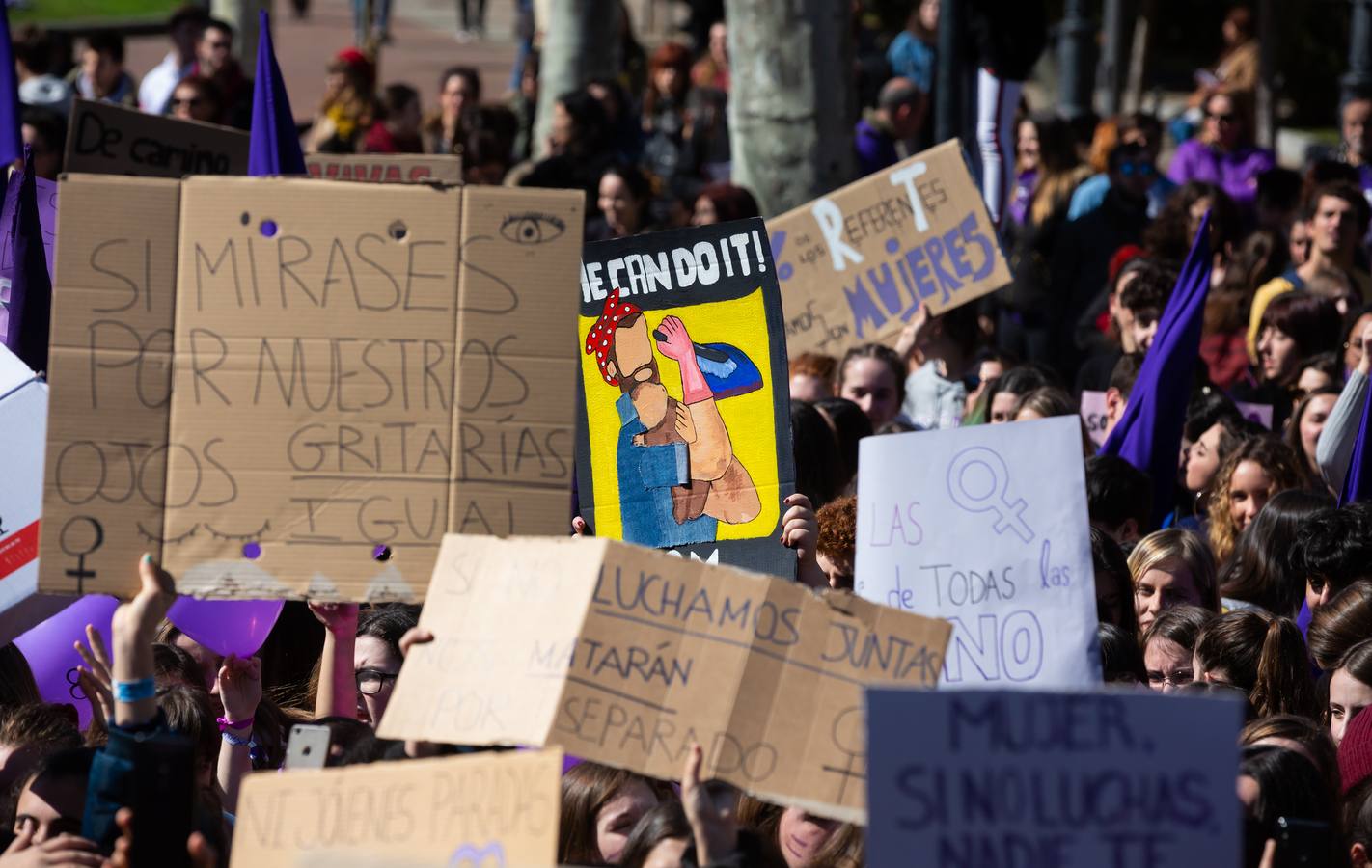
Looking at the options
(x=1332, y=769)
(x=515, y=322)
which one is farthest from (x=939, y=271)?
(x=515, y=322)

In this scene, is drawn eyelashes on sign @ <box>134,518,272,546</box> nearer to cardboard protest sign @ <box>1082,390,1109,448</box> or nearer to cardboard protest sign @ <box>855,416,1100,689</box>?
cardboard protest sign @ <box>855,416,1100,689</box>

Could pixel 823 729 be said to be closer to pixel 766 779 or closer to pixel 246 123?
pixel 766 779

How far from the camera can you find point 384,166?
6.40m

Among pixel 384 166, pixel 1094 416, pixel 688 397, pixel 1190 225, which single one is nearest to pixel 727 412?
pixel 688 397

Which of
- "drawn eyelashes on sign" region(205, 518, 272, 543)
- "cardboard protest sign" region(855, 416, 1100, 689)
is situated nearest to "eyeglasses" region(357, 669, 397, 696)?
"drawn eyelashes on sign" region(205, 518, 272, 543)

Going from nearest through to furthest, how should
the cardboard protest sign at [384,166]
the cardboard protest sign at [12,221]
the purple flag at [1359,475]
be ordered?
the cardboard protest sign at [12,221] → the purple flag at [1359,475] → the cardboard protest sign at [384,166]

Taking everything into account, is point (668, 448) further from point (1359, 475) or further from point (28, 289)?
point (1359, 475)

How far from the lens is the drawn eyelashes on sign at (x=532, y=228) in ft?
10.5

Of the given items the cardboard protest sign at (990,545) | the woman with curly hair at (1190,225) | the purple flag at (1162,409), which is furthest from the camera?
the woman with curly hair at (1190,225)

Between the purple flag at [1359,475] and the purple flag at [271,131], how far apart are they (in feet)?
10.7

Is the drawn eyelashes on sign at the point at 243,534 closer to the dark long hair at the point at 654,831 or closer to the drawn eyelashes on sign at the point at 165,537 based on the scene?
the drawn eyelashes on sign at the point at 165,537

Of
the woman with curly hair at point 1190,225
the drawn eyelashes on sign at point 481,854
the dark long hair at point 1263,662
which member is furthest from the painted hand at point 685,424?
the woman with curly hair at point 1190,225

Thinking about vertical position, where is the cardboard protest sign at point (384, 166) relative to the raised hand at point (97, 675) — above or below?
above

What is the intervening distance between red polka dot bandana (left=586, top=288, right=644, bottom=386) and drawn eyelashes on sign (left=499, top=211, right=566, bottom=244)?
1.03m
